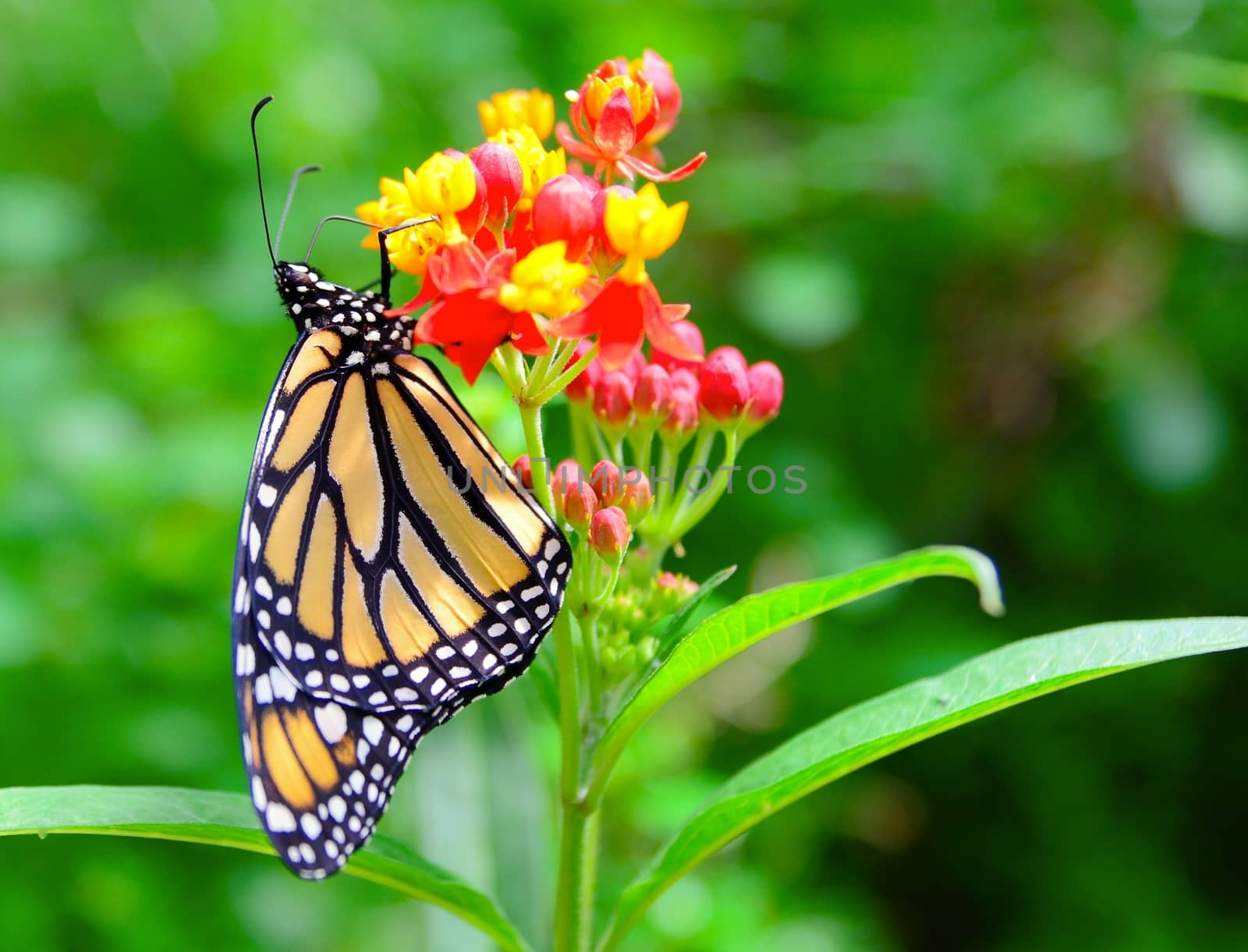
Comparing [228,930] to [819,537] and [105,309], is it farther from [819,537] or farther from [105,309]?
[105,309]

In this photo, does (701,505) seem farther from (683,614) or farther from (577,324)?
(577,324)

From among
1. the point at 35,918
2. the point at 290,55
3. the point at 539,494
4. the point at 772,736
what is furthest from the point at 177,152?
the point at 539,494

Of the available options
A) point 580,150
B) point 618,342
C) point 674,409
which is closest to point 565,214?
point 618,342

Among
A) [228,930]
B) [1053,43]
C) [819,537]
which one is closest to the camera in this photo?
[228,930]

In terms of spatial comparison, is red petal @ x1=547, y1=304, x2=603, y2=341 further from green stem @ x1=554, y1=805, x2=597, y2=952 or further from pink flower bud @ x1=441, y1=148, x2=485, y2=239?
green stem @ x1=554, y1=805, x2=597, y2=952

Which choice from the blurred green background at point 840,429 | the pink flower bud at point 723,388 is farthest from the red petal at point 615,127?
the blurred green background at point 840,429
